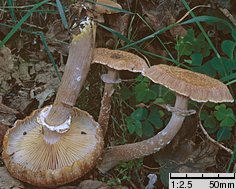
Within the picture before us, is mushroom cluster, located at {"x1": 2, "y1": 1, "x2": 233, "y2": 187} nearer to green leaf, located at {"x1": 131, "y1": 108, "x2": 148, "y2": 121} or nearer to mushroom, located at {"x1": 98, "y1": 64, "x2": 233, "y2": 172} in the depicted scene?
mushroom, located at {"x1": 98, "y1": 64, "x2": 233, "y2": 172}

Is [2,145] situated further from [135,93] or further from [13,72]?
[135,93]

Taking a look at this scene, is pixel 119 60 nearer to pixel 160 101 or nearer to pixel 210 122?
pixel 160 101

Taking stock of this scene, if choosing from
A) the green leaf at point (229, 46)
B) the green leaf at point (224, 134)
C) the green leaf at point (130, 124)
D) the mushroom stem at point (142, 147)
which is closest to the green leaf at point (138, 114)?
the green leaf at point (130, 124)

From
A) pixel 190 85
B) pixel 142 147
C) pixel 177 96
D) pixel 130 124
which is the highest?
pixel 190 85

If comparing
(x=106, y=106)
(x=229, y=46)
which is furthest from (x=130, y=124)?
(x=229, y=46)

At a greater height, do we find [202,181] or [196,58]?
[196,58]

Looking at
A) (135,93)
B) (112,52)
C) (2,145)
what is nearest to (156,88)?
(135,93)

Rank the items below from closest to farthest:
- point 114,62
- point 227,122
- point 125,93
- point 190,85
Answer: point 190,85 < point 114,62 < point 227,122 < point 125,93
